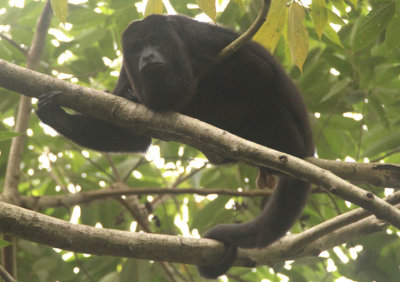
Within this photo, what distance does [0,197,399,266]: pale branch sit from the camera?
199 centimetres

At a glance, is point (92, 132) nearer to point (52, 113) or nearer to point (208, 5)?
point (52, 113)

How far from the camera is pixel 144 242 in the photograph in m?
2.34

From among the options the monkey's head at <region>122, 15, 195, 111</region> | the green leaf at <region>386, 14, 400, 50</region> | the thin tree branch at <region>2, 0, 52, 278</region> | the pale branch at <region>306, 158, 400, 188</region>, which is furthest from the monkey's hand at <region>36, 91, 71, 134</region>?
the green leaf at <region>386, 14, 400, 50</region>

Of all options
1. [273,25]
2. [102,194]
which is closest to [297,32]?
[273,25]

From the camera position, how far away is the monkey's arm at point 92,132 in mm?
2954

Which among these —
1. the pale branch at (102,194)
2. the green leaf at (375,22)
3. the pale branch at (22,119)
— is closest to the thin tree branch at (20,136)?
the pale branch at (22,119)

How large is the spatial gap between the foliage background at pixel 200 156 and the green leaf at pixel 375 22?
0.01 metres

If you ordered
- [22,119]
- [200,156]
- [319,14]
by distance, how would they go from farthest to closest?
[200,156] → [22,119] → [319,14]

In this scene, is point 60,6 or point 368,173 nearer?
point 60,6

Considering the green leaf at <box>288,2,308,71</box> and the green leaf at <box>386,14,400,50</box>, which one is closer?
the green leaf at <box>288,2,308,71</box>

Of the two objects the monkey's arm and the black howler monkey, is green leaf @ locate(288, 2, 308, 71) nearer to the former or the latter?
the black howler monkey

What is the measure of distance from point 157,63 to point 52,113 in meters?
0.64

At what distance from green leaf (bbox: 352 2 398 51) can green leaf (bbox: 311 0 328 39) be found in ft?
1.45

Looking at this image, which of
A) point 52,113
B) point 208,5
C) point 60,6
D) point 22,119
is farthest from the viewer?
point 22,119
